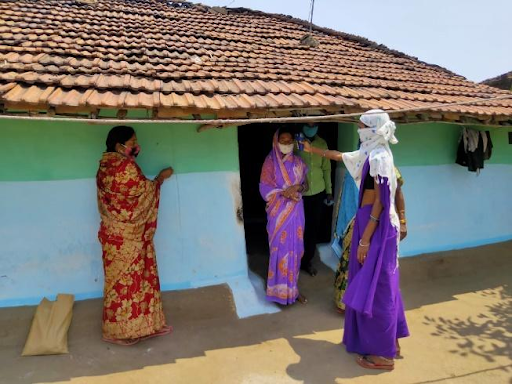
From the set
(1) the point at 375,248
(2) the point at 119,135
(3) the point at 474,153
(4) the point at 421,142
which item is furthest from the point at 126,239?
(3) the point at 474,153

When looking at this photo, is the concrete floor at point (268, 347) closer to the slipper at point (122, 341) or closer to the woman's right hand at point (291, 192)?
the slipper at point (122, 341)

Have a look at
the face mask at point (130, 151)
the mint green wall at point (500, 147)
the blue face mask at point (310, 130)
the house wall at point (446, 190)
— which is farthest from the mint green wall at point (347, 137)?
the face mask at point (130, 151)

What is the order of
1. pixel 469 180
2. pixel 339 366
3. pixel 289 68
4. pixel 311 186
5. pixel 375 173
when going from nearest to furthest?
pixel 375 173, pixel 339 366, pixel 311 186, pixel 289 68, pixel 469 180

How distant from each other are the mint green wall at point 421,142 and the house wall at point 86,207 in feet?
5.29

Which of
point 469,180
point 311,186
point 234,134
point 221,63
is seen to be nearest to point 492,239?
point 469,180

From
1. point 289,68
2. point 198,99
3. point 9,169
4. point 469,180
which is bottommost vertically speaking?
point 469,180

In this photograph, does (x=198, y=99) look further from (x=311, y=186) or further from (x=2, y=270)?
(x=2, y=270)

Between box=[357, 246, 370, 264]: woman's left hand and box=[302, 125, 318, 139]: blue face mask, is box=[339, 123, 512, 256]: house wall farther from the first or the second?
box=[357, 246, 370, 264]: woman's left hand

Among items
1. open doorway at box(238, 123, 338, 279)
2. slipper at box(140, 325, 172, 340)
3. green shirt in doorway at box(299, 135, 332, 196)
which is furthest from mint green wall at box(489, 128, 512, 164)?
slipper at box(140, 325, 172, 340)

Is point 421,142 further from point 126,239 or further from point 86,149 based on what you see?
point 86,149

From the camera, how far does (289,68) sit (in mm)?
4730

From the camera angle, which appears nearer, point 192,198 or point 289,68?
point 192,198

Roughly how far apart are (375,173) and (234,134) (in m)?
1.69

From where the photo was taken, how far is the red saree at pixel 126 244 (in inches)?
129
